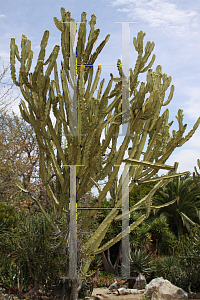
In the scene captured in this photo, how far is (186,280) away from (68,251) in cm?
308

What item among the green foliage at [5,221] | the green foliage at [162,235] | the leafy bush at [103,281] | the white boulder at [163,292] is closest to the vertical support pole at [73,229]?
the white boulder at [163,292]

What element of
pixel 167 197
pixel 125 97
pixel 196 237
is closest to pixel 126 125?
pixel 125 97

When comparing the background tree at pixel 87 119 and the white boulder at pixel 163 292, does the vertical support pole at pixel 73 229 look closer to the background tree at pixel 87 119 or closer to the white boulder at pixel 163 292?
the background tree at pixel 87 119

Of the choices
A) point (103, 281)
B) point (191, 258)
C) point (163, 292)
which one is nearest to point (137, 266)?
point (103, 281)

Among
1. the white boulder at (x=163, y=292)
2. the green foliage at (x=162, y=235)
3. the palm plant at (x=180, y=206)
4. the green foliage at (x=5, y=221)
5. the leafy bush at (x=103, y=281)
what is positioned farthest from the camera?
the palm plant at (x=180, y=206)

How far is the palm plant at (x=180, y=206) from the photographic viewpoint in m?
10.5

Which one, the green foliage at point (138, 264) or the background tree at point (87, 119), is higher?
the background tree at point (87, 119)

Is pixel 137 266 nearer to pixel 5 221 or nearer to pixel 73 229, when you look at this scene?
pixel 5 221

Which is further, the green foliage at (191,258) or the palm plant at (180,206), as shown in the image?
the palm plant at (180,206)

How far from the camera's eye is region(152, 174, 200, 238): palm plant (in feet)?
34.5

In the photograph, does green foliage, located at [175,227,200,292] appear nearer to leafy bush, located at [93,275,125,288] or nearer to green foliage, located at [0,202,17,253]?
leafy bush, located at [93,275,125,288]

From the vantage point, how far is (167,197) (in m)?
11.4

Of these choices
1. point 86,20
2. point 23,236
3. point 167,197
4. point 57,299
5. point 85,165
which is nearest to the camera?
point 85,165

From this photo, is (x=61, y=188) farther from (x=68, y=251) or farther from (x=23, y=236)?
(x=23, y=236)
